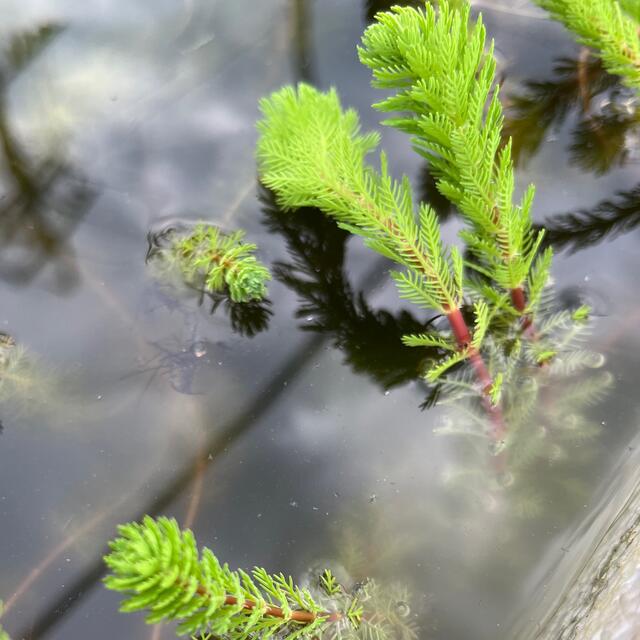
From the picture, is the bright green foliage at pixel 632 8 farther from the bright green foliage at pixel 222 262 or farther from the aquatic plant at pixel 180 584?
the aquatic plant at pixel 180 584

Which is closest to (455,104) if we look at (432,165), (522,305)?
(432,165)

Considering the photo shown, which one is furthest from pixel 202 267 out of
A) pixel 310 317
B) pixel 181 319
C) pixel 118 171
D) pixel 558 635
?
pixel 558 635

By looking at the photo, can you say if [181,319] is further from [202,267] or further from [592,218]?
[592,218]

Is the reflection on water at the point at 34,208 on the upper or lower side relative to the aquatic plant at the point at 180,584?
upper

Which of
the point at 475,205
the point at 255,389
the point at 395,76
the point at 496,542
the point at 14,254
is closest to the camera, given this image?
the point at 395,76

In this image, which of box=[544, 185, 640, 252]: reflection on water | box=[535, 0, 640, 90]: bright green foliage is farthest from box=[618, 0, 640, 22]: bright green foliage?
box=[544, 185, 640, 252]: reflection on water

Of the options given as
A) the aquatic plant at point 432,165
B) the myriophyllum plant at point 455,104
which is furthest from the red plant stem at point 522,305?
the myriophyllum plant at point 455,104
